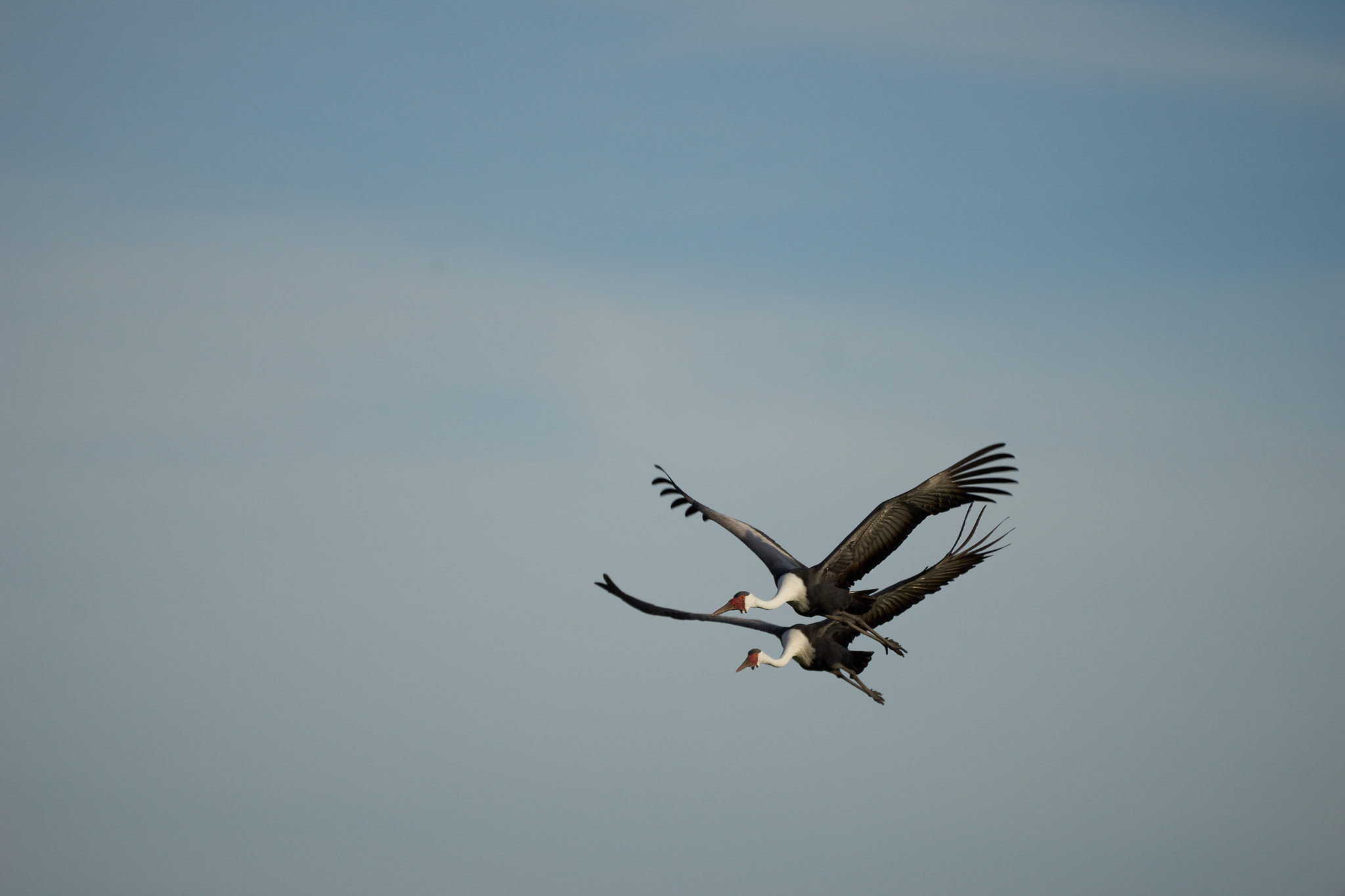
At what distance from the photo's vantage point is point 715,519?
40188 millimetres

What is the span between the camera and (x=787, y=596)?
124 ft

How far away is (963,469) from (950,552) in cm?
166

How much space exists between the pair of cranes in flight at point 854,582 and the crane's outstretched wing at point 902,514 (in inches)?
0.4

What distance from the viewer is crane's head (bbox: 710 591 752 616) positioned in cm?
3797

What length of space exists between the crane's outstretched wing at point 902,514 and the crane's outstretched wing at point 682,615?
1.53m

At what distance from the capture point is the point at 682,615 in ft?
122

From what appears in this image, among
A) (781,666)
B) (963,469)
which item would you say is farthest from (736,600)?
(963,469)

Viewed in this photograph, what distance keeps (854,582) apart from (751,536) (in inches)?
91.9

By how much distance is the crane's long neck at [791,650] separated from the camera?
38188 mm

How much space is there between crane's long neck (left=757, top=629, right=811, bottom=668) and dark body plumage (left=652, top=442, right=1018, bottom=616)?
1.47ft

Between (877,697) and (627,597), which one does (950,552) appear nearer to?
(877,697)

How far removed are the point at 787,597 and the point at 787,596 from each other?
0.05 ft

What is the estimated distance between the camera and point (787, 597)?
37781 millimetres

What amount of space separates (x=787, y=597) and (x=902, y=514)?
2295mm
